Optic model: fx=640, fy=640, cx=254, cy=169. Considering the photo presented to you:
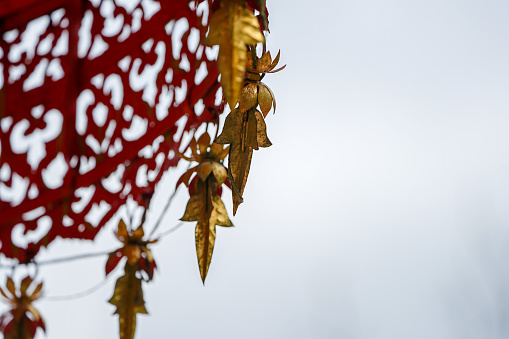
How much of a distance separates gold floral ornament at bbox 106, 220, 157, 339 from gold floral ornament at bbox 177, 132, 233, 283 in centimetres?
12

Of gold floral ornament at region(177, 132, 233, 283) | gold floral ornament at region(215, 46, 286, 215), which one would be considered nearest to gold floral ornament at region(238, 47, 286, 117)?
gold floral ornament at region(215, 46, 286, 215)

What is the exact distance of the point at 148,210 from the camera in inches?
44.8

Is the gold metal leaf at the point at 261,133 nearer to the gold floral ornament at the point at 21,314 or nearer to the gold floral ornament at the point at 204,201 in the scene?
the gold floral ornament at the point at 204,201

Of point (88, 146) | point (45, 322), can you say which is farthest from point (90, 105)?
point (45, 322)

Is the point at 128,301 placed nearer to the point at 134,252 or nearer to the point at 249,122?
the point at 134,252

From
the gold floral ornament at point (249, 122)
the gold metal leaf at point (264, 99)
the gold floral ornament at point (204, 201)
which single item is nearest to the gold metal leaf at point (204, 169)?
the gold floral ornament at point (204, 201)

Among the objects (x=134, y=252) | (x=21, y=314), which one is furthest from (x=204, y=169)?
(x=21, y=314)

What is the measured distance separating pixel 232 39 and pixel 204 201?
34cm

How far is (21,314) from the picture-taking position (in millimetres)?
983

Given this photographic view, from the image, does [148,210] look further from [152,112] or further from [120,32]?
[120,32]

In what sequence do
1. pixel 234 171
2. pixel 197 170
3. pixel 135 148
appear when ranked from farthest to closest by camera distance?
pixel 234 171, pixel 197 170, pixel 135 148

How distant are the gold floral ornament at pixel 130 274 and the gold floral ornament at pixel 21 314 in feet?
0.42

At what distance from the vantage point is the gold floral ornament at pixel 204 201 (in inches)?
47.5

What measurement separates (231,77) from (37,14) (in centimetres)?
30
